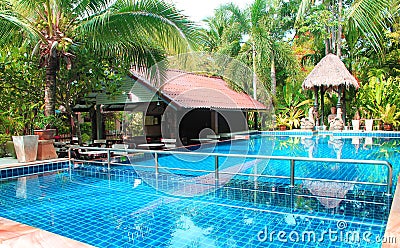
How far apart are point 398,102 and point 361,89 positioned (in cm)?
226

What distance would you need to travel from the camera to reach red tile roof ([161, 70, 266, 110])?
45.0ft

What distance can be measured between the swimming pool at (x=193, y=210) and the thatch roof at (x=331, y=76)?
455 inches

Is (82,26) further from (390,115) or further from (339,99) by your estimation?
(390,115)

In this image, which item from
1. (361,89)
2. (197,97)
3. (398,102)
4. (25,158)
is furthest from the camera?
(361,89)

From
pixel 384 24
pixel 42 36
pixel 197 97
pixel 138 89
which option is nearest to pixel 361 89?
pixel 384 24

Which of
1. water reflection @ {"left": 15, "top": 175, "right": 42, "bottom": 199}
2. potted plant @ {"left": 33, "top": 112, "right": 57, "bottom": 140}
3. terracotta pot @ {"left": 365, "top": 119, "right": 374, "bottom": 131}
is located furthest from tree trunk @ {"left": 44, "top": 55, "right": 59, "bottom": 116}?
terracotta pot @ {"left": 365, "top": 119, "right": 374, "bottom": 131}

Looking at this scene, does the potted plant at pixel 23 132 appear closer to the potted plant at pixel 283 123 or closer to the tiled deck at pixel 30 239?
the tiled deck at pixel 30 239

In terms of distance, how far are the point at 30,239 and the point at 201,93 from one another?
13107 mm

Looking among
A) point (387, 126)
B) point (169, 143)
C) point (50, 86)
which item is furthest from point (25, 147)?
point (387, 126)

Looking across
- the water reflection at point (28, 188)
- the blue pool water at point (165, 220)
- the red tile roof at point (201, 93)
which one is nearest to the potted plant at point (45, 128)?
the water reflection at point (28, 188)

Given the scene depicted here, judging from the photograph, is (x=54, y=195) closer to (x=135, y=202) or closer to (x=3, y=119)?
(x=135, y=202)

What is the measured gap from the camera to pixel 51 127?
33.4ft

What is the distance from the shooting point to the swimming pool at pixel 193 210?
439 cm

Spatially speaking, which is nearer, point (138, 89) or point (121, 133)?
point (138, 89)
